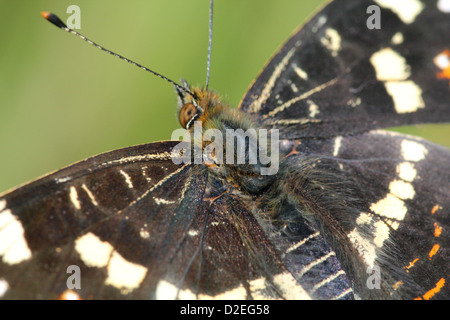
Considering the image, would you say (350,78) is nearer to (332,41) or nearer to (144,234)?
(332,41)

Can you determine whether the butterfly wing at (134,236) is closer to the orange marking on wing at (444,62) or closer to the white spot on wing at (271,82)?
the white spot on wing at (271,82)

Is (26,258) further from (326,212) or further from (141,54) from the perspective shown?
(141,54)

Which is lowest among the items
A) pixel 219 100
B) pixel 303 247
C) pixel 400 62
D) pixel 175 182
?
pixel 303 247

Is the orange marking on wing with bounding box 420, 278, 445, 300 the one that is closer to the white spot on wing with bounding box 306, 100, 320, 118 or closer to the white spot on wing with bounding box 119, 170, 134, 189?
the white spot on wing with bounding box 306, 100, 320, 118

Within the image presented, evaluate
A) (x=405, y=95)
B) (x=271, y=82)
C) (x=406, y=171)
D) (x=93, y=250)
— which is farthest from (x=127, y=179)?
(x=405, y=95)

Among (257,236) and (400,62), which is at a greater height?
(400,62)

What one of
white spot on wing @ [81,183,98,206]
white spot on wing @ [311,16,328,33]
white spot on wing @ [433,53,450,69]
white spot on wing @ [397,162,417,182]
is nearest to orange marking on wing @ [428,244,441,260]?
white spot on wing @ [397,162,417,182]

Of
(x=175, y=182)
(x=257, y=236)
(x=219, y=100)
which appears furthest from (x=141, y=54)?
(x=257, y=236)

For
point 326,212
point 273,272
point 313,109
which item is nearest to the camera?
point 273,272
